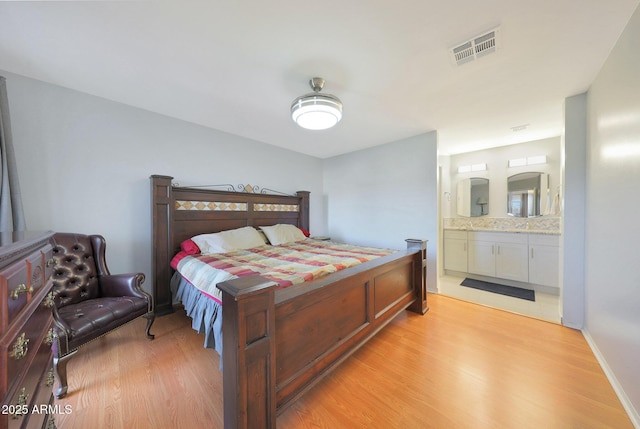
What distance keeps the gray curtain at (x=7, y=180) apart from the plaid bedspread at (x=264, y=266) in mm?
1240

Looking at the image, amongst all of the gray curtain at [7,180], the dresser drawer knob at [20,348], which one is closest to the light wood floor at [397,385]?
the dresser drawer knob at [20,348]

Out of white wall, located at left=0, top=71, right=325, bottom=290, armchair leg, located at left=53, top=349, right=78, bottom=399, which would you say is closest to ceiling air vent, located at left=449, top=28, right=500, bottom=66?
white wall, located at left=0, top=71, right=325, bottom=290

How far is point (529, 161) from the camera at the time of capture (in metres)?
3.73

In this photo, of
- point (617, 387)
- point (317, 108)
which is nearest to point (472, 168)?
point (617, 387)

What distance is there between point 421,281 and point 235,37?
294 centimetres

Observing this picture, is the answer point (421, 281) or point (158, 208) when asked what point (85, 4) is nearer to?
point (158, 208)

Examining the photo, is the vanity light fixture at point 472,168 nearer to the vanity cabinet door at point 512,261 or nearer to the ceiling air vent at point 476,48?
the vanity cabinet door at point 512,261

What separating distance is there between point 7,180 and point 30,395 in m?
2.06

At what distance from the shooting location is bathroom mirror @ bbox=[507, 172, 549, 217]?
12.0 feet

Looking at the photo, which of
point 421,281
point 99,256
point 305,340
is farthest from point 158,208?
point 421,281

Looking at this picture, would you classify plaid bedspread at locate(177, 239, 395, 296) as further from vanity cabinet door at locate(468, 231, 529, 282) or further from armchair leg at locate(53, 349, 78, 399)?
vanity cabinet door at locate(468, 231, 529, 282)

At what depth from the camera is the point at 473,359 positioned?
6.04 ft

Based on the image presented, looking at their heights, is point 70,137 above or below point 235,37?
below

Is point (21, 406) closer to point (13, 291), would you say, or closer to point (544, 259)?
point (13, 291)
